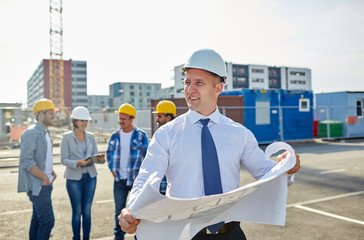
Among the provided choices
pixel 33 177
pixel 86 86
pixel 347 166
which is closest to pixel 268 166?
pixel 33 177

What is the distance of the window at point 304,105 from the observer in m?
20.4

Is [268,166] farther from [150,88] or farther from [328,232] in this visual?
[150,88]

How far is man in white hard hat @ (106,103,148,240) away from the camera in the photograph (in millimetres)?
4734

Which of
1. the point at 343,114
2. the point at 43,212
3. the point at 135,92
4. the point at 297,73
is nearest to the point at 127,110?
the point at 43,212

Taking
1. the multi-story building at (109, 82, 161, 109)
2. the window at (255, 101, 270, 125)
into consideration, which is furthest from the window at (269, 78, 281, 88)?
the window at (255, 101, 270, 125)

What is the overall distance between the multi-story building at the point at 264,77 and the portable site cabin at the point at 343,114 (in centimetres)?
6294

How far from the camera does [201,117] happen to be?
2076 millimetres

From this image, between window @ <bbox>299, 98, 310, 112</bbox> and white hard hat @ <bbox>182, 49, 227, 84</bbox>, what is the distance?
64.8 feet

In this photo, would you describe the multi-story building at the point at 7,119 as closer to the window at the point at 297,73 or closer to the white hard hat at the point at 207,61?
the white hard hat at the point at 207,61

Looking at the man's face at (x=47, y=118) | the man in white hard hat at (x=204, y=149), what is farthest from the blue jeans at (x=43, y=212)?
the man in white hard hat at (x=204, y=149)

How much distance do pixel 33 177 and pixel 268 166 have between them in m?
2.95

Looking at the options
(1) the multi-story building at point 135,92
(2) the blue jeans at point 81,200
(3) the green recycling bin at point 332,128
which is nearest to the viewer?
(2) the blue jeans at point 81,200

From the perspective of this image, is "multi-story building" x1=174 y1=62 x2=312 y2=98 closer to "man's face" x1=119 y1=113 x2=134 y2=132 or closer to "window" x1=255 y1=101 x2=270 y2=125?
"window" x1=255 y1=101 x2=270 y2=125

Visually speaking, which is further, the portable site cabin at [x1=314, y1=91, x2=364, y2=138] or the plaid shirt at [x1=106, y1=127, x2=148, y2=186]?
the portable site cabin at [x1=314, y1=91, x2=364, y2=138]
